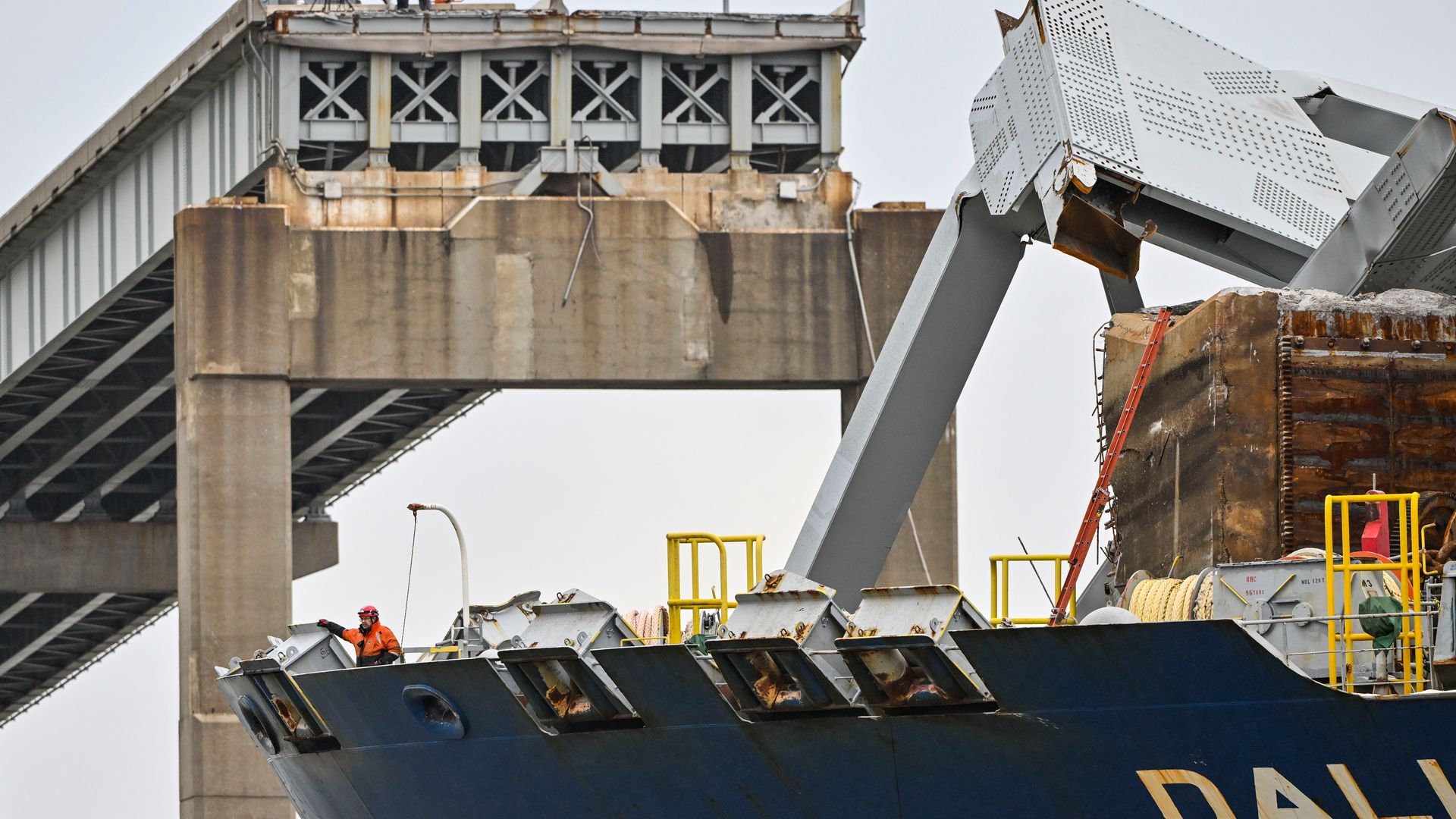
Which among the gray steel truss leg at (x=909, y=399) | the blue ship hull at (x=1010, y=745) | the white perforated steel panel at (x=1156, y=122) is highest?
the white perforated steel panel at (x=1156, y=122)

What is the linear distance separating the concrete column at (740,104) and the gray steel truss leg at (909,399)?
22007 mm

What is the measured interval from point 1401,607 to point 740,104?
31.9 meters

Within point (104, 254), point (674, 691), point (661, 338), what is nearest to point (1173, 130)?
point (674, 691)

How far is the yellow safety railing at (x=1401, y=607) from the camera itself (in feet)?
69.1

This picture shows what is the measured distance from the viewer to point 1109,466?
27.9 m

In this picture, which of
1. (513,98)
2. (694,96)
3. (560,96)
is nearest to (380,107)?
(513,98)

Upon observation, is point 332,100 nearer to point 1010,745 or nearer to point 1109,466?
point 1109,466

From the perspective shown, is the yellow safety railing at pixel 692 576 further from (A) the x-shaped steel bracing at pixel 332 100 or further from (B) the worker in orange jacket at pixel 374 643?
(A) the x-shaped steel bracing at pixel 332 100

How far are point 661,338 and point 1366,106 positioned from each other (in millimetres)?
23197

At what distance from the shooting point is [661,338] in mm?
51625

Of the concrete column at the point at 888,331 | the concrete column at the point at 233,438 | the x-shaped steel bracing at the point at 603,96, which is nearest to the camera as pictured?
the concrete column at the point at 233,438

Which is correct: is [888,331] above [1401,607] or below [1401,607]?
above

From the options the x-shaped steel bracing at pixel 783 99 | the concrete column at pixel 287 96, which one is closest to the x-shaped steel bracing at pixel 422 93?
the concrete column at pixel 287 96

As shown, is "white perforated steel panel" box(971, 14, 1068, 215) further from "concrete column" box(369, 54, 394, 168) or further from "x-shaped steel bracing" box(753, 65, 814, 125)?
"concrete column" box(369, 54, 394, 168)
